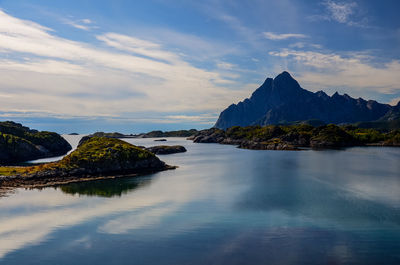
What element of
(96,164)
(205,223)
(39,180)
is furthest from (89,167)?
(205,223)

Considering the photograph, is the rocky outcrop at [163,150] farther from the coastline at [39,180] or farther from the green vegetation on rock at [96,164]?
the coastline at [39,180]

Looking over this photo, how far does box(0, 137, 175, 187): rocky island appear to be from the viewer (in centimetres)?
7300

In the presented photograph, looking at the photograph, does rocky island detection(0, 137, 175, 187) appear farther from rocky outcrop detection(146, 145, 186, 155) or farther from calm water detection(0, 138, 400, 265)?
rocky outcrop detection(146, 145, 186, 155)

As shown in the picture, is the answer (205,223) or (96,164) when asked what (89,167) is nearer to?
(96,164)

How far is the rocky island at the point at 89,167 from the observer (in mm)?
73000

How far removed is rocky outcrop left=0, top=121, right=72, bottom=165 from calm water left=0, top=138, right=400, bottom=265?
7250 cm

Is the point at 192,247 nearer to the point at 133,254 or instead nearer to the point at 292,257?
the point at 133,254

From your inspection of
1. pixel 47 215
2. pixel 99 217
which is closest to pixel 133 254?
pixel 99 217

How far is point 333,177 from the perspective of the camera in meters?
80.1

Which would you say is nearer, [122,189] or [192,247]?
[192,247]

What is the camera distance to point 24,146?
133 m

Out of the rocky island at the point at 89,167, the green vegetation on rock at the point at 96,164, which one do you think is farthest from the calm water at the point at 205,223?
the green vegetation on rock at the point at 96,164

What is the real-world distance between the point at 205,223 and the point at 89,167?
55036 millimetres

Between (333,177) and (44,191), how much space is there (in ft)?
266
